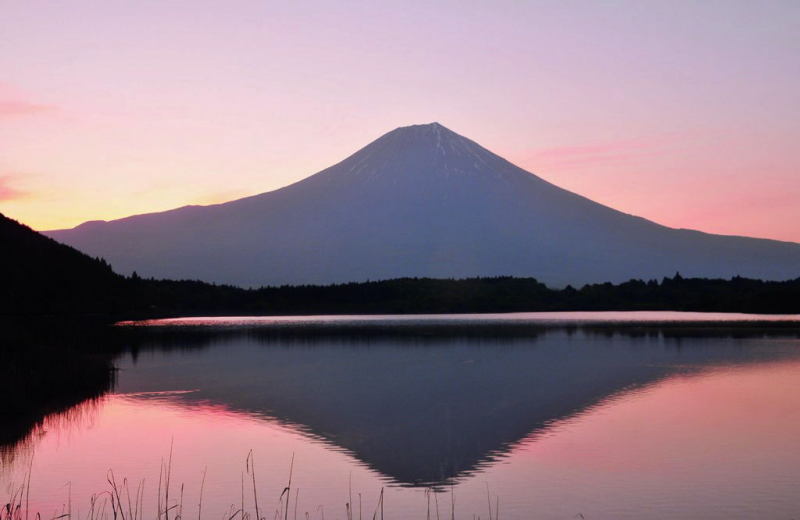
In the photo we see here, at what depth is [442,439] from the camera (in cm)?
2100

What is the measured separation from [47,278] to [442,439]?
3190 inches

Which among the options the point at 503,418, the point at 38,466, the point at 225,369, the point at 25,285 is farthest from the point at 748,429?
the point at 25,285

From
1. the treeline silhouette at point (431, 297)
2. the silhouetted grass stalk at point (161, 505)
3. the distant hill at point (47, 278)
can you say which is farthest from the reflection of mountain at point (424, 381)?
the treeline silhouette at point (431, 297)

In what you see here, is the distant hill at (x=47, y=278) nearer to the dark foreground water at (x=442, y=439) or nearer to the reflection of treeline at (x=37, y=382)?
the dark foreground water at (x=442, y=439)

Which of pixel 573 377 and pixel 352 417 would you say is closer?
pixel 352 417

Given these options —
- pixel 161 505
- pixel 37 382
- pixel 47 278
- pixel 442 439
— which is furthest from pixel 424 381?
pixel 47 278

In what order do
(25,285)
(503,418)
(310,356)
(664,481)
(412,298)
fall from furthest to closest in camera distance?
(412,298) < (25,285) < (310,356) < (503,418) < (664,481)

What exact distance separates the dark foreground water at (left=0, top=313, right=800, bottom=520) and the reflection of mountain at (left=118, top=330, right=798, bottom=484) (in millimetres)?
121

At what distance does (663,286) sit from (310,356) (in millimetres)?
101852

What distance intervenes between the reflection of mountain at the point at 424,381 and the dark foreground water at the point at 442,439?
12 cm

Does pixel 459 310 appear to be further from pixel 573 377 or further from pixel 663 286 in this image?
pixel 573 377

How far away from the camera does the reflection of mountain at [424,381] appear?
20.9 metres

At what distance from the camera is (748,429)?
21875 millimetres

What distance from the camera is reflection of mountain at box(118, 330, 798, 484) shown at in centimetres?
2094
